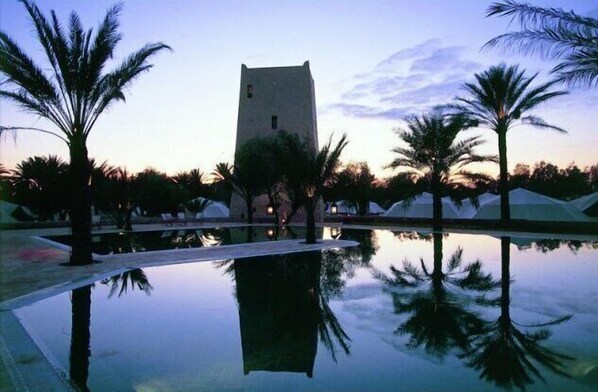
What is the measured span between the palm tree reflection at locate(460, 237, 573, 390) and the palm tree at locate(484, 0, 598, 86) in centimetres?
615

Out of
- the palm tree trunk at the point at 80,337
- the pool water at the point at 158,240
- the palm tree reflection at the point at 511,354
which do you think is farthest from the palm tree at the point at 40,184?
the palm tree reflection at the point at 511,354

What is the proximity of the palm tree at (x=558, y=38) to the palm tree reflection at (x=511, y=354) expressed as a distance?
20.2 feet

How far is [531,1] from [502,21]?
815mm

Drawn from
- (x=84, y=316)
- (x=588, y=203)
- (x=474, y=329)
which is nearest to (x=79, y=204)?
(x=84, y=316)

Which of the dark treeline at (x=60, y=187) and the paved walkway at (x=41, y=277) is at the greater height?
the dark treeline at (x=60, y=187)

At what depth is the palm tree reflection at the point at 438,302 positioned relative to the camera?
5.17m

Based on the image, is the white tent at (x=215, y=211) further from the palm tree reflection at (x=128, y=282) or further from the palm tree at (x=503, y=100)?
the palm tree reflection at (x=128, y=282)

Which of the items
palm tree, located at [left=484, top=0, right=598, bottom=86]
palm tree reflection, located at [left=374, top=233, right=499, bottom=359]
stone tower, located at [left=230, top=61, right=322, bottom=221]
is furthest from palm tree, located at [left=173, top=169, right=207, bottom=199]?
palm tree, located at [left=484, top=0, right=598, bottom=86]

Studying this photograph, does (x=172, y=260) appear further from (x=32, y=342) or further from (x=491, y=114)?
(x=491, y=114)

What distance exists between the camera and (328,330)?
5.61 metres

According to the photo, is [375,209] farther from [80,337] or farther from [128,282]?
[80,337]

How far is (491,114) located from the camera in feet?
68.0

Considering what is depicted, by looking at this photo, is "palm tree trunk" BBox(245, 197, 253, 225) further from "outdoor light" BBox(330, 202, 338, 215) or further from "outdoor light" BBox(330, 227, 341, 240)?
"outdoor light" BBox(330, 202, 338, 215)

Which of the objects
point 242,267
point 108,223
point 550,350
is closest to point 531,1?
point 550,350
